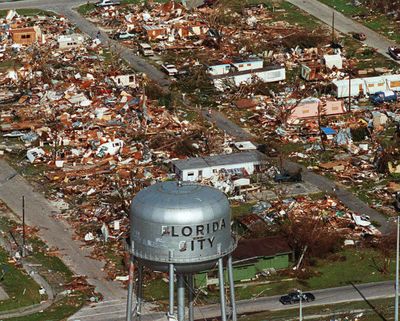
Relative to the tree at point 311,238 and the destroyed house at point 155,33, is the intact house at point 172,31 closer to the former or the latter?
the destroyed house at point 155,33

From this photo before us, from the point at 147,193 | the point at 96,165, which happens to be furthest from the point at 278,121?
the point at 147,193

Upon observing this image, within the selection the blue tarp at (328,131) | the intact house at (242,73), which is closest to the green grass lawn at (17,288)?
the blue tarp at (328,131)

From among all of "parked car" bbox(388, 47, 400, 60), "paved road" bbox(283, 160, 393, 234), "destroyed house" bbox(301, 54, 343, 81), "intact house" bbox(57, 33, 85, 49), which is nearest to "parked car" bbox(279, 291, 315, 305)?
"paved road" bbox(283, 160, 393, 234)

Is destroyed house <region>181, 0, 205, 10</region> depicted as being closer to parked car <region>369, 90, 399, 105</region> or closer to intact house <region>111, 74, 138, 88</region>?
intact house <region>111, 74, 138, 88</region>

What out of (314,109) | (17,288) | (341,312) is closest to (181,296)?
(341,312)

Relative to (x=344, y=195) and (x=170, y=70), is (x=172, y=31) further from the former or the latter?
(x=344, y=195)
